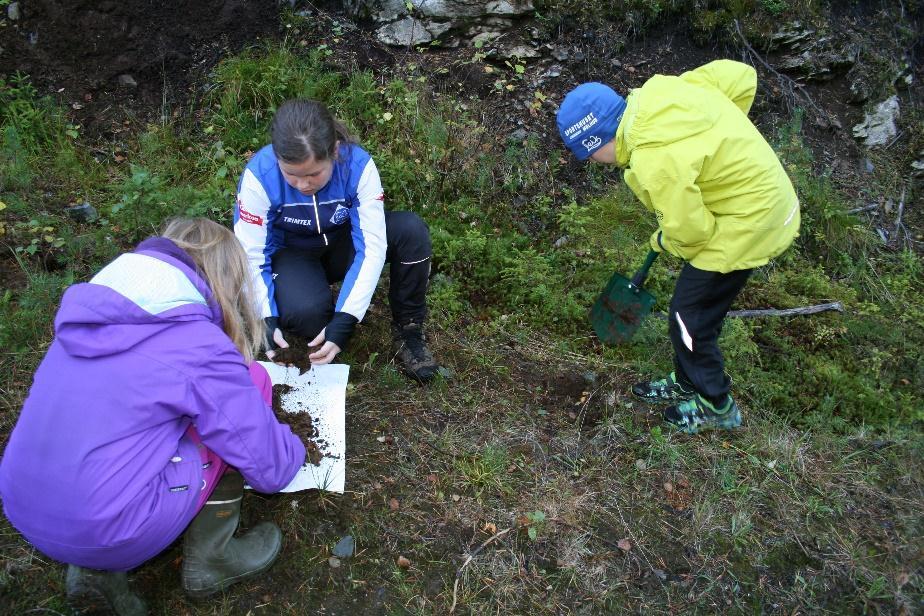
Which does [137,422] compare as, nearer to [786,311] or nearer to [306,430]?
[306,430]

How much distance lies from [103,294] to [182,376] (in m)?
0.30

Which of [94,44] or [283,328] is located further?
[94,44]

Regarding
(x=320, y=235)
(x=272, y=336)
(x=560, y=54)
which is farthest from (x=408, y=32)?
(x=272, y=336)

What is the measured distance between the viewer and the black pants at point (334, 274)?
111 inches

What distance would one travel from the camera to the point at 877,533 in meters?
2.64

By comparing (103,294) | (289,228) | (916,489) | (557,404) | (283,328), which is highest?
(103,294)

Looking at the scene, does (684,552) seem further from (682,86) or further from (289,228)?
(289,228)

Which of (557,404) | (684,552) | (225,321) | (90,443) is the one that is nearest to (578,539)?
(684,552)

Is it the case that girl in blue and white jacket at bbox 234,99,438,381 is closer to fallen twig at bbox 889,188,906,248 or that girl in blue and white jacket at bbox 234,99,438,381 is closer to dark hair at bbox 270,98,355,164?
dark hair at bbox 270,98,355,164

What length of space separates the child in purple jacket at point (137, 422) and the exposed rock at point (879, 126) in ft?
17.7

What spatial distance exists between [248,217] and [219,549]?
4.56ft

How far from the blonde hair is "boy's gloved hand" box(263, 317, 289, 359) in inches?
21.5

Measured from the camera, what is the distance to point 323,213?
2777 mm

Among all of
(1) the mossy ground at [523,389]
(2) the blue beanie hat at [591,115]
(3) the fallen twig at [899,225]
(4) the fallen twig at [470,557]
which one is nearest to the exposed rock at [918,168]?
(3) the fallen twig at [899,225]
